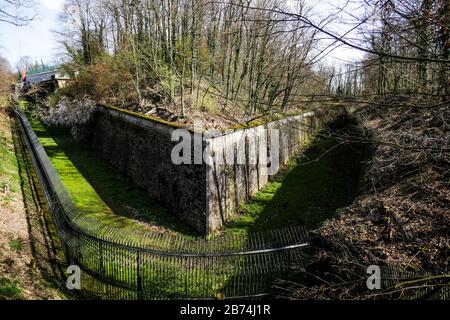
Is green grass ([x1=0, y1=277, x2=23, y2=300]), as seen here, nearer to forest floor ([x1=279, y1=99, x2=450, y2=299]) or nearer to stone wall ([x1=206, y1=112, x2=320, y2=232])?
forest floor ([x1=279, y1=99, x2=450, y2=299])

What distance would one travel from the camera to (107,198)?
14.4m

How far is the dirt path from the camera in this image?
6.84 meters

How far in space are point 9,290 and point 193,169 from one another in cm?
663

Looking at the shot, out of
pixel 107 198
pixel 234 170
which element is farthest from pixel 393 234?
pixel 107 198

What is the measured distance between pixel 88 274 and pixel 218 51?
1807 centimetres

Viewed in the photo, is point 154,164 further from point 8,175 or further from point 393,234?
point 393,234

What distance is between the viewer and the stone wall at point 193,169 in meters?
11.6

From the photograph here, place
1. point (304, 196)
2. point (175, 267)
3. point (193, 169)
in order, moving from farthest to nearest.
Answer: point (304, 196) → point (193, 169) → point (175, 267)

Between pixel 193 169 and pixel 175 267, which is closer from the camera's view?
pixel 175 267

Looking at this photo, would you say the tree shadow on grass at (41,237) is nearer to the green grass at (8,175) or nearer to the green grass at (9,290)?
the green grass at (8,175)

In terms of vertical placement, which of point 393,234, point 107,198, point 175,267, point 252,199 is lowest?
point 175,267

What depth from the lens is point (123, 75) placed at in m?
22.6

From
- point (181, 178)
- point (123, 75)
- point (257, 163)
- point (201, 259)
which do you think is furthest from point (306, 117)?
point (201, 259)
